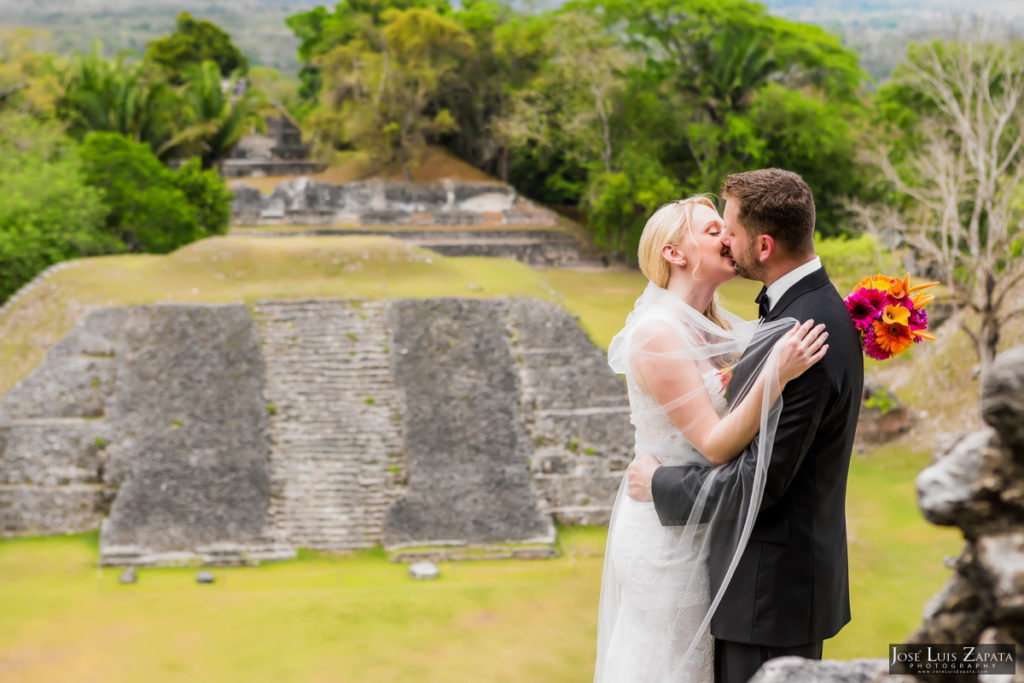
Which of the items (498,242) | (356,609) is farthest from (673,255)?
(498,242)

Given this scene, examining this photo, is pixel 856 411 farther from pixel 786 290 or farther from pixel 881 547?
pixel 881 547

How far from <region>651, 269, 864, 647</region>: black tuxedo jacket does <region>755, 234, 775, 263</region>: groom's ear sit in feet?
0.48

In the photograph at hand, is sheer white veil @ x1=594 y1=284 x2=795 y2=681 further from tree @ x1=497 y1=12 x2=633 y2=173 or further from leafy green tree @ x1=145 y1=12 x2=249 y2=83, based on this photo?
leafy green tree @ x1=145 y1=12 x2=249 y2=83

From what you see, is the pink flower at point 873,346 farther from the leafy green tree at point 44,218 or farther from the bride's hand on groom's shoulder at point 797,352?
the leafy green tree at point 44,218

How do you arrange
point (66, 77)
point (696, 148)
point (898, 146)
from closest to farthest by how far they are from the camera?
point (898, 146)
point (696, 148)
point (66, 77)

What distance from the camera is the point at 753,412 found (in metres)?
2.87

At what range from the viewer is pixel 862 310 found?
3.13 m

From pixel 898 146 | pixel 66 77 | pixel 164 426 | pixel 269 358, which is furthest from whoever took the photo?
pixel 66 77

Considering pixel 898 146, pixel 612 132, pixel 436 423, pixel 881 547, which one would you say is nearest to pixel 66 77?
pixel 612 132

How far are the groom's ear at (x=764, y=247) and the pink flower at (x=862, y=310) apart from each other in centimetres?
35

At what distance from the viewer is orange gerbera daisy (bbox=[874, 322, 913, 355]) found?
10.1ft

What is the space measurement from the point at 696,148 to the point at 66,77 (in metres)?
18.8

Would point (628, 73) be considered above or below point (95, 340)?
above

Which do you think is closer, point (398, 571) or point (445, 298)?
point (398, 571)
